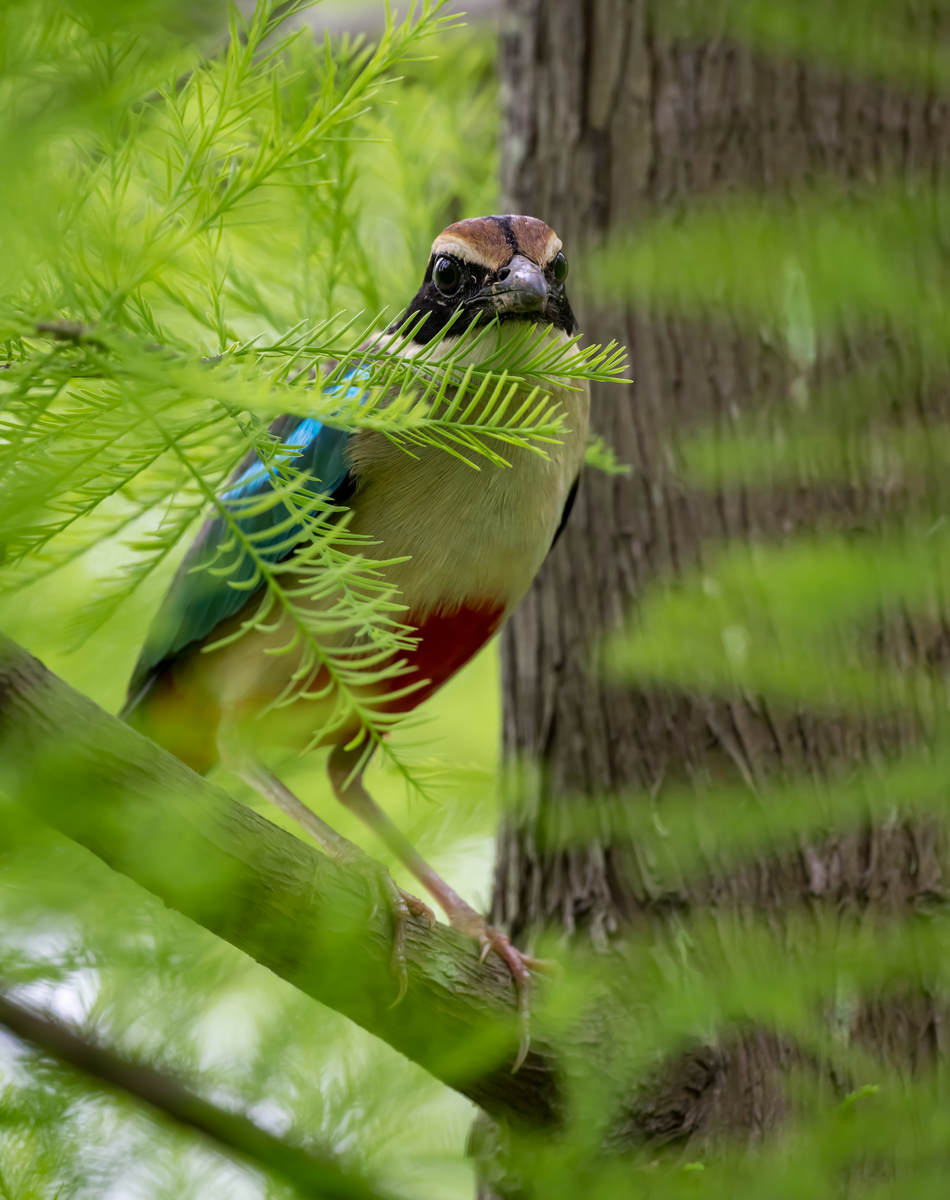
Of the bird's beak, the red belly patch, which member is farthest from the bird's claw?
the bird's beak

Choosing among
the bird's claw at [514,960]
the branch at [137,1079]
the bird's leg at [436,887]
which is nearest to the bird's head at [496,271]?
the bird's leg at [436,887]

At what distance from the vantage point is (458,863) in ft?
11.5

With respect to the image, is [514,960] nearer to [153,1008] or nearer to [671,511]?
[671,511]

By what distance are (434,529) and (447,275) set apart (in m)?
0.58

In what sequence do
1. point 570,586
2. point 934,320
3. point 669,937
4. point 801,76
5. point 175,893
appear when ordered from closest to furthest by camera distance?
point 175,893, point 934,320, point 669,937, point 801,76, point 570,586

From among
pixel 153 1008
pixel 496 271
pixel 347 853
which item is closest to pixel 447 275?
pixel 496 271

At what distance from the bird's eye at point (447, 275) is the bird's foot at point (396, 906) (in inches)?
50.3

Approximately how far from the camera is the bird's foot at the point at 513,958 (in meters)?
2.60

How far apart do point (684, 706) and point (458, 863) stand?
761mm

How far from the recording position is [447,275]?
289cm

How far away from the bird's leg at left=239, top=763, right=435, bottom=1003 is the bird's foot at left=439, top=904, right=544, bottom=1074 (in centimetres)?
26

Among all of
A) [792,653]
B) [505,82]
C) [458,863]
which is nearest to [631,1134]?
[458,863]

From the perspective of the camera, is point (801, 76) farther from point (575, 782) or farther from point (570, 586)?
point (575, 782)

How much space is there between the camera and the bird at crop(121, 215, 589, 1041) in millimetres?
2840
